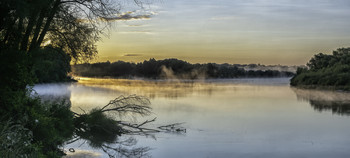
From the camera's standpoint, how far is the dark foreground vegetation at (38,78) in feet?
33.9

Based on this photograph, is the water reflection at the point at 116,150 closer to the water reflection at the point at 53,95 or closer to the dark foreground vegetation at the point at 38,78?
the dark foreground vegetation at the point at 38,78

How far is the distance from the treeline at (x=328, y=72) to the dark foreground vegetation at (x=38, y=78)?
119 ft

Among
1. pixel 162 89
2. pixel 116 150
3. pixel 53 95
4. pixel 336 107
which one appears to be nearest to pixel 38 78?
pixel 116 150

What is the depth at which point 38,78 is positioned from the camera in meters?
12.9

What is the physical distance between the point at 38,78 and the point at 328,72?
4446 centimetres

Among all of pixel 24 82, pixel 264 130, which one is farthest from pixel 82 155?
pixel 264 130

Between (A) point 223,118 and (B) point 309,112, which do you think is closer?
(A) point 223,118

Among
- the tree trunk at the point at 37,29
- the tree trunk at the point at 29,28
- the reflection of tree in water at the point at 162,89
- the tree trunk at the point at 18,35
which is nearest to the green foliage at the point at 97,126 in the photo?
the tree trunk at the point at 37,29

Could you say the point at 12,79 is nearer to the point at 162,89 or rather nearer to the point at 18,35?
the point at 18,35

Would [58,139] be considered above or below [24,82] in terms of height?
below

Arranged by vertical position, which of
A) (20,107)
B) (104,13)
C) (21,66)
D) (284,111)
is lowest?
(284,111)

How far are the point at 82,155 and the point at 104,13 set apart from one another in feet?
18.8

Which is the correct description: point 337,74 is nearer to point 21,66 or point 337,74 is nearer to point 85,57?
point 85,57

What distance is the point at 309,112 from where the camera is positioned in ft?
88.8
